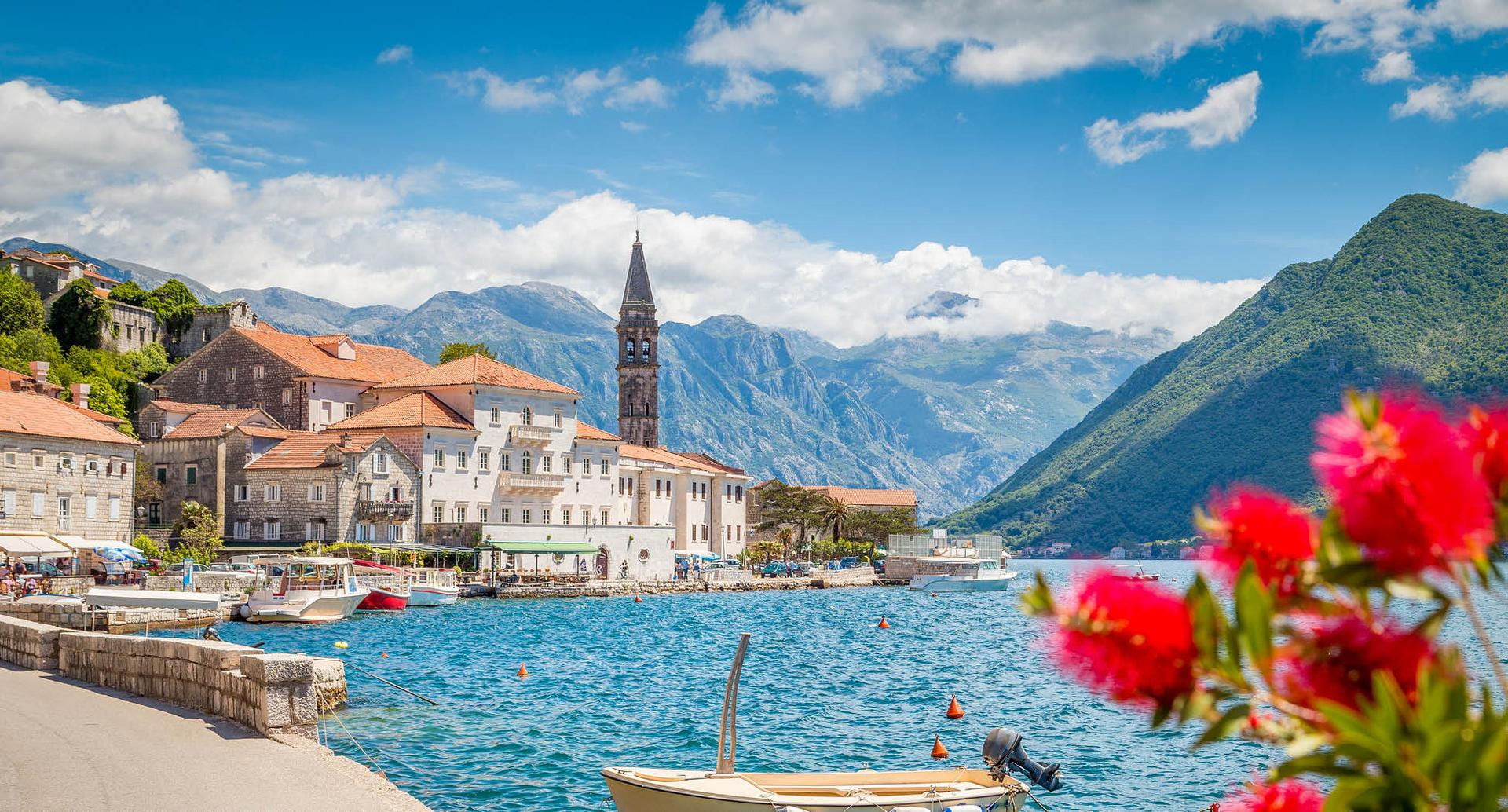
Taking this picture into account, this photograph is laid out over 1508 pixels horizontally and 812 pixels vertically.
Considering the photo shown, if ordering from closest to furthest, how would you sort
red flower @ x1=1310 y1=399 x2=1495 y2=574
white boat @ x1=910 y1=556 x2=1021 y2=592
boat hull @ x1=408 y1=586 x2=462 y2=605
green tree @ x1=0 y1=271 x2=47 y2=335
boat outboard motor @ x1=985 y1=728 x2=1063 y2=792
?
red flower @ x1=1310 y1=399 x2=1495 y2=574, boat outboard motor @ x1=985 y1=728 x2=1063 y2=792, boat hull @ x1=408 y1=586 x2=462 y2=605, green tree @ x1=0 y1=271 x2=47 y2=335, white boat @ x1=910 y1=556 x2=1021 y2=592

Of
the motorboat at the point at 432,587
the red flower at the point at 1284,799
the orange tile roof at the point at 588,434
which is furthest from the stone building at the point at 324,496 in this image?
→ the red flower at the point at 1284,799

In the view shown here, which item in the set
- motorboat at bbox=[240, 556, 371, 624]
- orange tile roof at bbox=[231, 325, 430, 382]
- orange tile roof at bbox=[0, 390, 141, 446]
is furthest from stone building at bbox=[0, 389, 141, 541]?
orange tile roof at bbox=[231, 325, 430, 382]

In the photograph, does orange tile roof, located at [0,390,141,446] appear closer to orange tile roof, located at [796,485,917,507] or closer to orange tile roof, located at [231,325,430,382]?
orange tile roof, located at [231,325,430,382]

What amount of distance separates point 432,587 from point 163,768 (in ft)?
179

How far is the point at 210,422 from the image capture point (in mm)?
74438

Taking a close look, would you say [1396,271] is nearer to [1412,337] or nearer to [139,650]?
[1412,337]

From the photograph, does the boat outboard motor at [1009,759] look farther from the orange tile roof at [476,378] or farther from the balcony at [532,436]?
the balcony at [532,436]

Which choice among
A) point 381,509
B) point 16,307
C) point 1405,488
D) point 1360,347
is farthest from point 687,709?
point 1360,347

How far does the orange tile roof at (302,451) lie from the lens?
71062 mm

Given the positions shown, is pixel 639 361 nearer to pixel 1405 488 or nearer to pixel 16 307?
pixel 16 307

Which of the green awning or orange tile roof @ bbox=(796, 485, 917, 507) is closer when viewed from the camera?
the green awning

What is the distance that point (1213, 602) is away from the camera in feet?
8.93

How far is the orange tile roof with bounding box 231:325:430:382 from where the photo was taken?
82.9m

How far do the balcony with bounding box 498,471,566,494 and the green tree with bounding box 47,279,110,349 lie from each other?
30254 mm
